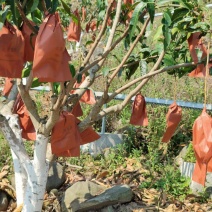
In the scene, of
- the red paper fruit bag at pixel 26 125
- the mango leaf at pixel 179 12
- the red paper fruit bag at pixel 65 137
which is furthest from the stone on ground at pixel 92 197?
the mango leaf at pixel 179 12

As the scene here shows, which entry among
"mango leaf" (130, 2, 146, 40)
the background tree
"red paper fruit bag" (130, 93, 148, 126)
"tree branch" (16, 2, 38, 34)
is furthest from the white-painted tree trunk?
"mango leaf" (130, 2, 146, 40)

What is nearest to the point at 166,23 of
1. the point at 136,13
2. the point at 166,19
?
the point at 166,19

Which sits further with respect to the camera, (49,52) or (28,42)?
(28,42)

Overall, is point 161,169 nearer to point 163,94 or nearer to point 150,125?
point 150,125

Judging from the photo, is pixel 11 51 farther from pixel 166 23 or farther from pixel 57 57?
pixel 166 23

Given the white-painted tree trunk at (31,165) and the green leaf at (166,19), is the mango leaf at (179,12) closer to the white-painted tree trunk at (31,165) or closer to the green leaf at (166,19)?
the green leaf at (166,19)

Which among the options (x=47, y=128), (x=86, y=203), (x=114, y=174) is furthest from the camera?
(x=114, y=174)

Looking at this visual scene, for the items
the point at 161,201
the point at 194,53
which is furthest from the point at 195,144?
the point at 161,201

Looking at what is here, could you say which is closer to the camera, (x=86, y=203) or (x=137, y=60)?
(x=137, y=60)

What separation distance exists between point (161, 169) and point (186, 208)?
69cm

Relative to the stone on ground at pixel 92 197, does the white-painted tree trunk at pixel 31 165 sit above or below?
above

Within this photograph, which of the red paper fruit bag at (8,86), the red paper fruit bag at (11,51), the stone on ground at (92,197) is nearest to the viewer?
the red paper fruit bag at (11,51)

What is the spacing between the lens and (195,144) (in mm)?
1666

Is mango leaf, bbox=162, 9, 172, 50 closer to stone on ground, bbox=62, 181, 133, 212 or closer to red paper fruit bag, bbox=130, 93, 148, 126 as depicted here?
red paper fruit bag, bbox=130, 93, 148, 126
